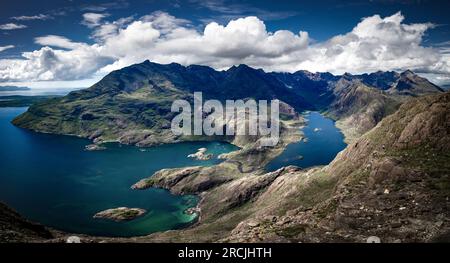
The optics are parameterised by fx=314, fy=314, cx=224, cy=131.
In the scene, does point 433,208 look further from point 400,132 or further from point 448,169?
point 400,132

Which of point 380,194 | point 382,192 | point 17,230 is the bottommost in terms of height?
point 17,230

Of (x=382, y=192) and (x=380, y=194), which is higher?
(x=382, y=192)

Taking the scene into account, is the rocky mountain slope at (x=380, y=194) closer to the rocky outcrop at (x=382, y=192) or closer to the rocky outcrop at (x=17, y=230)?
the rocky outcrop at (x=382, y=192)

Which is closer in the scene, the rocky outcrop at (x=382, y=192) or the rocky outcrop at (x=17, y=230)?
the rocky outcrop at (x=17, y=230)

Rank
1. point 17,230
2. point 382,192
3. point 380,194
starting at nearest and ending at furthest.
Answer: point 17,230 → point 380,194 → point 382,192

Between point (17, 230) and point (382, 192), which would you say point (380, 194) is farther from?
point (17, 230)

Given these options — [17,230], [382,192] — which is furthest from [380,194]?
[17,230]

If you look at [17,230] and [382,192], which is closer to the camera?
[17,230]

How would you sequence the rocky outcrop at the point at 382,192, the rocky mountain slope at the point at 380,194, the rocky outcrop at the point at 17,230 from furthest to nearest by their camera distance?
the rocky mountain slope at the point at 380,194 < the rocky outcrop at the point at 382,192 < the rocky outcrop at the point at 17,230

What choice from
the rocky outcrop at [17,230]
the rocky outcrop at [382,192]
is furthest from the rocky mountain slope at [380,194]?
the rocky outcrop at [17,230]

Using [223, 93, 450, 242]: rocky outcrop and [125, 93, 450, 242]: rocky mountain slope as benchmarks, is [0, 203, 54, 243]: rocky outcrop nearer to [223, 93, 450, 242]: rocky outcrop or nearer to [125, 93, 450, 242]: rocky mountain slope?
[125, 93, 450, 242]: rocky mountain slope
